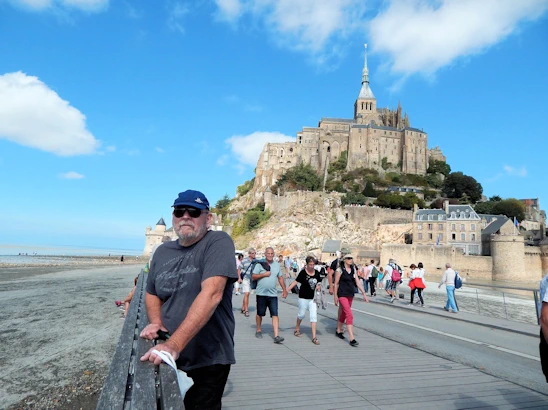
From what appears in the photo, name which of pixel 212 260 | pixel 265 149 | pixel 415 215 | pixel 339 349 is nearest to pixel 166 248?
pixel 212 260

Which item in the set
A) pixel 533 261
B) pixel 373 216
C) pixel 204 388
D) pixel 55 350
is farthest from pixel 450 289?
pixel 373 216

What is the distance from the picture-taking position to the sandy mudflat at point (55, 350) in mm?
5520

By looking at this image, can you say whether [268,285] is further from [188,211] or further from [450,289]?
[450,289]

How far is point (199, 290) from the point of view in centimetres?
229

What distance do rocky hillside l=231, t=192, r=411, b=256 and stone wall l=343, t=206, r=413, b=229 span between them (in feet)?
2.46

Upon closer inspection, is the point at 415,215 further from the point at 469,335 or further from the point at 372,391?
the point at 372,391

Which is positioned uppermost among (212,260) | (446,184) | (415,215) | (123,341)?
(446,184)

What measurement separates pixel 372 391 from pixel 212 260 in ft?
10.2

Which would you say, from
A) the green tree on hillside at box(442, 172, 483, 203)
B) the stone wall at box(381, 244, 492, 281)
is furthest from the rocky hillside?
the green tree on hillside at box(442, 172, 483, 203)

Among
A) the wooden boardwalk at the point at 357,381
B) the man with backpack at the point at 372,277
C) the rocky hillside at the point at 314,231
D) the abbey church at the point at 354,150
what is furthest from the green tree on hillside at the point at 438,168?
the wooden boardwalk at the point at 357,381

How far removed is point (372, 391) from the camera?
4.30 metres

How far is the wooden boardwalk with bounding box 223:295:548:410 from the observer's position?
155 inches

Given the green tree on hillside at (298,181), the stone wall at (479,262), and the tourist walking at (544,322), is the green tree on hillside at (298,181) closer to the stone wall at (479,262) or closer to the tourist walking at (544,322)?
the stone wall at (479,262)

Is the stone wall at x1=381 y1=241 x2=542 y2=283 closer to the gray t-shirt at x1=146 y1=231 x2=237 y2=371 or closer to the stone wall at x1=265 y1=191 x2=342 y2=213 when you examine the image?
the stone wall at x1=265 y1=191 x2=342 y2=213
